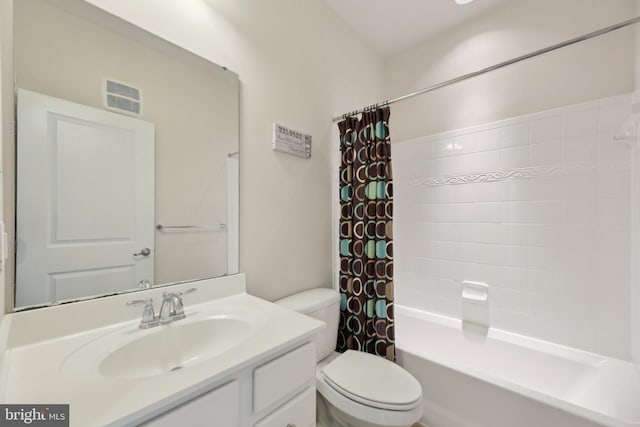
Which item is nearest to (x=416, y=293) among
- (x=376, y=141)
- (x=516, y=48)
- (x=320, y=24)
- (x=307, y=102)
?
(x=376, y=141)

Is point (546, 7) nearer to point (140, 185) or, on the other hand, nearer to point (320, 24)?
point (320, 24)

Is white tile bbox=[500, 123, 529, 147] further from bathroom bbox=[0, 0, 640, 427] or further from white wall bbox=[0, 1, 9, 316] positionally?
white wall bbox=[0, 1, 9, 316]

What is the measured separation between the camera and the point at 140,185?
105 centimetres

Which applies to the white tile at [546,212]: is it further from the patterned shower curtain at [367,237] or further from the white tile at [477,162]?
the patterned shower curtain at [367,237]

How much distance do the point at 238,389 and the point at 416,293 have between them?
185 centimetres

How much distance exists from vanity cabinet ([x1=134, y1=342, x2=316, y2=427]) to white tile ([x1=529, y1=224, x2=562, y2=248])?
1.69 metres

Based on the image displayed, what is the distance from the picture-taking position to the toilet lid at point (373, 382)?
1097mm

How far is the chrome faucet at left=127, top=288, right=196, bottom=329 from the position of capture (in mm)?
929

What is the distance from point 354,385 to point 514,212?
5.06ft

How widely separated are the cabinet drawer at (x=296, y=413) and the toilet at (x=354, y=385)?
185 mm

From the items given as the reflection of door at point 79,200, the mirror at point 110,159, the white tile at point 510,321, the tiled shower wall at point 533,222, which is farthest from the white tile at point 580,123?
the reflection of door at point 79,200

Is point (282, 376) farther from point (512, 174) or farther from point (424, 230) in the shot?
point (512, 174)

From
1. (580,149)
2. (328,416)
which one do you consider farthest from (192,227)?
(580,149)

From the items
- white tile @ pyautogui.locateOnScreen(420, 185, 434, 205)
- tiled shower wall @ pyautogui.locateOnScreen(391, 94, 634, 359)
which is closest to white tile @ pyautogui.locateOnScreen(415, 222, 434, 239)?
tiled shower wall @ pyautogui.locateOnScreen(391, 94, 634, 359)
